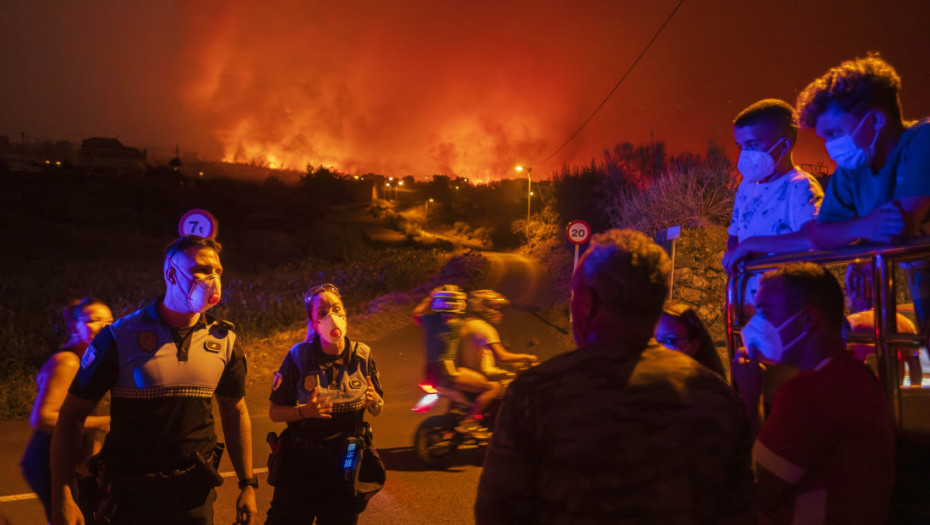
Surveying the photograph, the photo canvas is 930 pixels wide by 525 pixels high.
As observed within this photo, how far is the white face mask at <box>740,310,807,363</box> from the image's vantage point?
1868 millimetres

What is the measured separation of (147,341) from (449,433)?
13.5 ft

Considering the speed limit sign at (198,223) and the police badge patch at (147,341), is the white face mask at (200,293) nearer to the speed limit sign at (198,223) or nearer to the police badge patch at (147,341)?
the police badge patch at (147,341)

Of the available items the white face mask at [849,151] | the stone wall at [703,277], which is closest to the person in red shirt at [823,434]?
the white face mask at [849,151]

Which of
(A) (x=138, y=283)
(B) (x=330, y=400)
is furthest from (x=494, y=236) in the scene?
(B) (x=330, y=400)

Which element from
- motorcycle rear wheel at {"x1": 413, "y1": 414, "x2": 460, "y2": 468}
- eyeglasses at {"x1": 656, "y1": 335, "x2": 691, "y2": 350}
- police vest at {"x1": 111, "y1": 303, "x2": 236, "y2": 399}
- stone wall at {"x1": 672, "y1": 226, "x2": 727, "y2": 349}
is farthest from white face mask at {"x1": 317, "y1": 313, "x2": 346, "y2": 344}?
stone wall at {"x1": 672, "y1": 226, "x2": 727, "y2": 349}

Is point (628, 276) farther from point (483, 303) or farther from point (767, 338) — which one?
point (483, 303)

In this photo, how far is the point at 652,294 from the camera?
5.12 feet

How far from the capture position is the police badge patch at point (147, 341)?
2.68 metres

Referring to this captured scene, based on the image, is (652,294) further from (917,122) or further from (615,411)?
(917,122)

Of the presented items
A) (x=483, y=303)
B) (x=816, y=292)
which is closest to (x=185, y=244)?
(x=816, y=292)

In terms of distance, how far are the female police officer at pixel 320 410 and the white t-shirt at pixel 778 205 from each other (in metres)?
2.35

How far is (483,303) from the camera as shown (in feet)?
22.1

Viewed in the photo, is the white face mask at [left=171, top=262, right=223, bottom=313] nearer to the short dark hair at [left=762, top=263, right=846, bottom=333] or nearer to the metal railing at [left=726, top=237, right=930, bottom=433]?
the short dark hair at [left=762, top=263, right=846, bottom=333]

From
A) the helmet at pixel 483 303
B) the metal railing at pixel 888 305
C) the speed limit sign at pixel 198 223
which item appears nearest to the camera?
the metal railing at pixel 888 305
